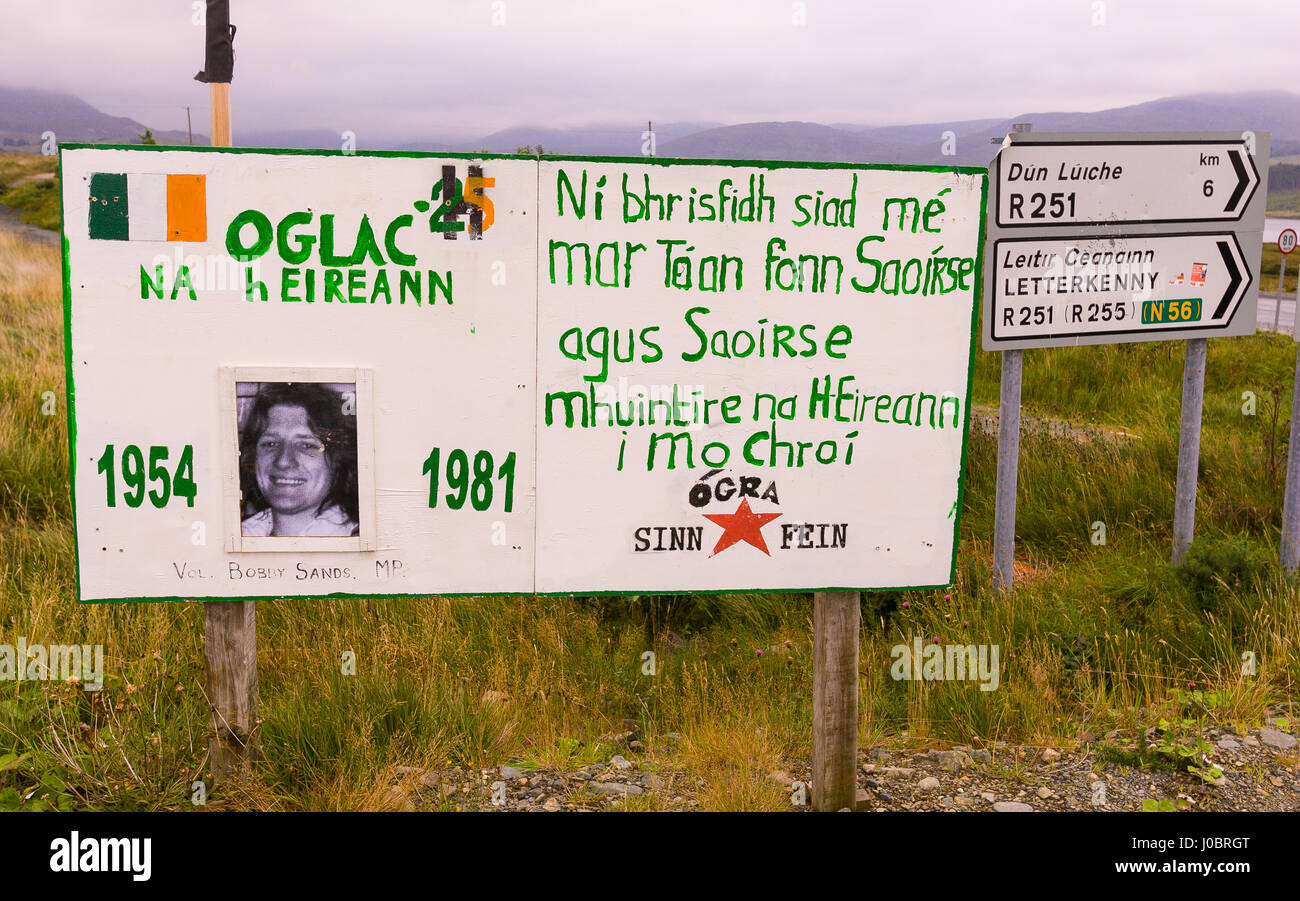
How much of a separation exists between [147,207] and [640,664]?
2780 millimetres

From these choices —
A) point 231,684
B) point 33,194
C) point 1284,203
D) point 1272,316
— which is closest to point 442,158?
point 231,684

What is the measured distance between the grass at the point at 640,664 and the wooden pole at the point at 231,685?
0.09 meters

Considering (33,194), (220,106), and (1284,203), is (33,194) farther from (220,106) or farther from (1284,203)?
(1284,203)

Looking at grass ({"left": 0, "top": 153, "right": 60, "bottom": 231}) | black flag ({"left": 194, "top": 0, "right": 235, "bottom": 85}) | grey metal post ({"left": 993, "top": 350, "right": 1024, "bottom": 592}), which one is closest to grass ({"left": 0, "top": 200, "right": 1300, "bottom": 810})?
grey metal post ({"left": 993, "top": 350, "right": 1024, "bottom": 592})

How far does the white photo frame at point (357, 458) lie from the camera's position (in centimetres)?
291

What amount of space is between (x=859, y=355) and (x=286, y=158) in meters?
1.77

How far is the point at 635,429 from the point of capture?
311cm

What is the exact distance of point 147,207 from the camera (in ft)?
9.25

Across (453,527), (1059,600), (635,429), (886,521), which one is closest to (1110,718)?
(1059,600)

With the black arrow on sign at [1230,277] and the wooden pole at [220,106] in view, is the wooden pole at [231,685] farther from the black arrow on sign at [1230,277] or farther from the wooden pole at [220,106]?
the black arrow on sign at [1230,277]

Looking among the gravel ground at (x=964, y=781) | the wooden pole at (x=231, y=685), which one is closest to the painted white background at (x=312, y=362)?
the wooden pole at (x=231, y=685)

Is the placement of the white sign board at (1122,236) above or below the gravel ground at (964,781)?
above

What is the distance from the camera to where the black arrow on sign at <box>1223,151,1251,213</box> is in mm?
5301

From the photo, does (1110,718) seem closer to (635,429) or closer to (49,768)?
(635,429)
